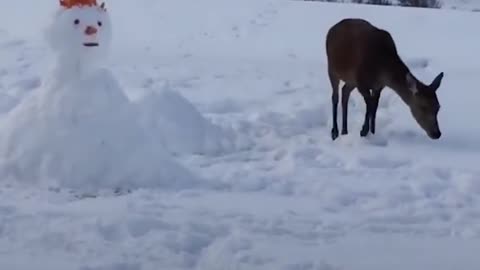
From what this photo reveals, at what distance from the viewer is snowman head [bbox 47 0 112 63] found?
25.8 feet

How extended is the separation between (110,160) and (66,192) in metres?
0.44

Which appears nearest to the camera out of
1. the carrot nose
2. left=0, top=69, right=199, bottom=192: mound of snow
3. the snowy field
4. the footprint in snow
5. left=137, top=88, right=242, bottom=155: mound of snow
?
the snowy field

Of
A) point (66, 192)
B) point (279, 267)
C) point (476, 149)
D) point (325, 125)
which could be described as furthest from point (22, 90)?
point (279, 267)

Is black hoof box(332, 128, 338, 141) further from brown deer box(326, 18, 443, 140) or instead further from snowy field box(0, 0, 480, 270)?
snowy field box(0, 0, 480, 270)

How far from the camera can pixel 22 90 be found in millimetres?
11094

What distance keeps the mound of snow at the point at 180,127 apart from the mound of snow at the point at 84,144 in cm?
89

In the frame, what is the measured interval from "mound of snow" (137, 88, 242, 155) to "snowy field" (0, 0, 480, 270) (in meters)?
0.02

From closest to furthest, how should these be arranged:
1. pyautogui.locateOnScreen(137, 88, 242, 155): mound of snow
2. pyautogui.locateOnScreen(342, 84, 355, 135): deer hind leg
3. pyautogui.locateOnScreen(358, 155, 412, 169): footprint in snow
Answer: pyautogui.locateOnScreen(358, 155, 412, 169): footprint in snow → pyautogui.locateOnScreen(137, 88, 242, 155): mound of snow → pyautogui.locateOnScreen(342, 84, 355, 135): deer hind leg

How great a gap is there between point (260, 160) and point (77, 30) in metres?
1.78

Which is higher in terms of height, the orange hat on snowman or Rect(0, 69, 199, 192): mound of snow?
the orange hat on snowman

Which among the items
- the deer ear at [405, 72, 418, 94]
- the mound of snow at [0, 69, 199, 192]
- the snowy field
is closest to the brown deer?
the deer ear at [405, 72, 418, 94]

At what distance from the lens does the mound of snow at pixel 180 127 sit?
9008 millimetres

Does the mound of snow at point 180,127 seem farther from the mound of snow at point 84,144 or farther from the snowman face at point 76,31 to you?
the snowman face at point 76,31

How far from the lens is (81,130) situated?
779 centimetres
